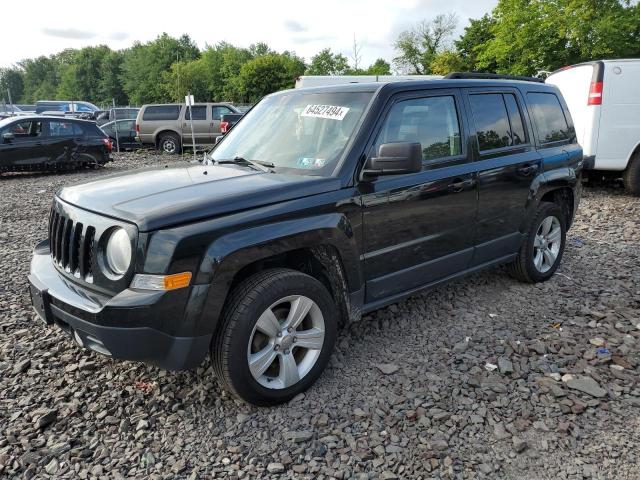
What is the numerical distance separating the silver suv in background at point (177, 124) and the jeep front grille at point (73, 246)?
1523 cm

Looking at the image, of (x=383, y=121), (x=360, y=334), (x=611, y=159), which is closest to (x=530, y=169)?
(x=383, y=121)

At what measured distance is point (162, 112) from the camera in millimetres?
17875

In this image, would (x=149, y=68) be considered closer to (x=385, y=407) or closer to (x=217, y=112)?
(x=217, y=112)

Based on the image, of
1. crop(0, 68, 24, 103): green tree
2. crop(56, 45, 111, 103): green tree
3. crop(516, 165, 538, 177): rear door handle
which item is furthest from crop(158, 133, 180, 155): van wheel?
crop(0, 68, 24, 103): green tree

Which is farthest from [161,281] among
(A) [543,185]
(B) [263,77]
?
(B) [263,77]

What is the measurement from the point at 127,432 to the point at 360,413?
1.31 m

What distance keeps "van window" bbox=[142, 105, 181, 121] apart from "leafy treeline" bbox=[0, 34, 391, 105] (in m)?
Answer: 31.2

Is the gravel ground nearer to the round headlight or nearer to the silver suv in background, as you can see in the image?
the round headlight

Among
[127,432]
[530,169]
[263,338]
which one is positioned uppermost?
[530,169]

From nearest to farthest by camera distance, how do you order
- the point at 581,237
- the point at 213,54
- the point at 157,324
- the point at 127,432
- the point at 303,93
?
the point at 157,324, the point at 127,432, the point at 303,93, the point at 581,237, the point at 213,54

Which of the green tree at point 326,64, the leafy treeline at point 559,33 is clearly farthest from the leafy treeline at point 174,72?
the leafy treeline at point 559,33

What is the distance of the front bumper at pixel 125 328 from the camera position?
93.5 inches

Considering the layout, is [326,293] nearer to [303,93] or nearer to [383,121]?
[383,121]

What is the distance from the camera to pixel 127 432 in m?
2.71
